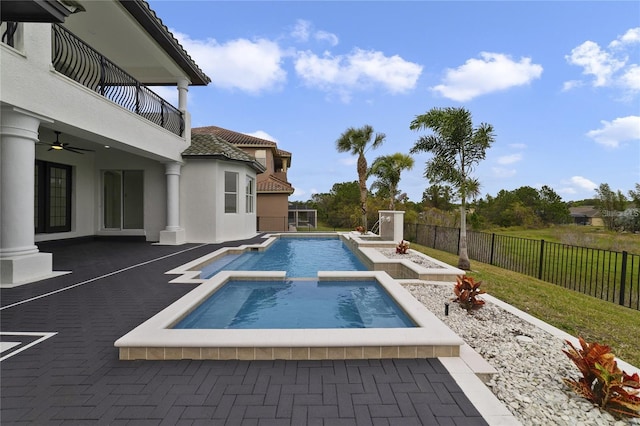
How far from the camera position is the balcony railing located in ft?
25.6

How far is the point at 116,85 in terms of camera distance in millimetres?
8852

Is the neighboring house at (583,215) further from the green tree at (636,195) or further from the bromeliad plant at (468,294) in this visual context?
the bromeliad plant at (468,294)

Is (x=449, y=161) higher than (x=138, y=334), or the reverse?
(x=449, y=161)

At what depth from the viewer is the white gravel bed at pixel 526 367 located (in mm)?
2391

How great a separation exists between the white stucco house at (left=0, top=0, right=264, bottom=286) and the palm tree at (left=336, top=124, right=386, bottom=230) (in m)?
7.63

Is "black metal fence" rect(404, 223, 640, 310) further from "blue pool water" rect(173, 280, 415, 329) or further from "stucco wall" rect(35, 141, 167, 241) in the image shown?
"stucco wall" rect(35, 141, 167, 241)

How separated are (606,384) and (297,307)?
12.8 ft

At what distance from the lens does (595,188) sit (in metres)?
36.2

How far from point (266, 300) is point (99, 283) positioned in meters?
3.35

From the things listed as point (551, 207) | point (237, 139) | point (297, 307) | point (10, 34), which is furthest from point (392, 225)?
point (551, 207)

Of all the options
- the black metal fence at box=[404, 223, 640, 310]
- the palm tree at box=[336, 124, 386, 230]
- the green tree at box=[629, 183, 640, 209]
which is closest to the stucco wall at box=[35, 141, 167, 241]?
the palm tree at box=[336, 124, 386, 230]

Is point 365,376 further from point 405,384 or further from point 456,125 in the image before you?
point 456,125

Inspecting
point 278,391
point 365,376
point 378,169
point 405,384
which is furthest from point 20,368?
point 378,169

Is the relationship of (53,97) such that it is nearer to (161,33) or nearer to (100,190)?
(161,33)
